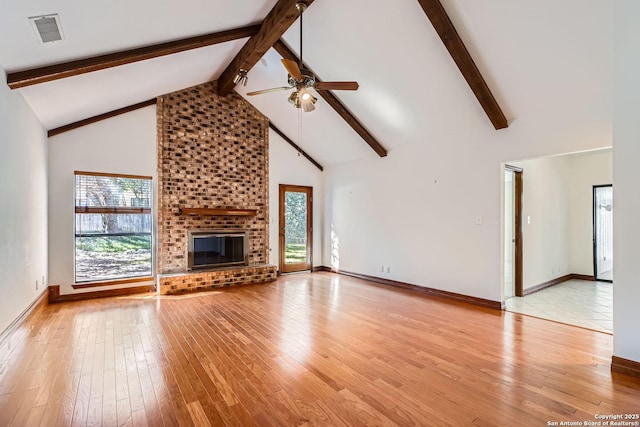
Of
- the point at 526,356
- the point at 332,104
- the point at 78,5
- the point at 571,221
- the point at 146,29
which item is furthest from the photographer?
the point at 571,221

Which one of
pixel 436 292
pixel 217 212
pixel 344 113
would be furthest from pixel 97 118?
pixel 436 292

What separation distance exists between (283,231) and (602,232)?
6.65 m

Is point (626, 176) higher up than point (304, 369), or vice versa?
point (626, 176)

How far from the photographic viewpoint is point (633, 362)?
256cm

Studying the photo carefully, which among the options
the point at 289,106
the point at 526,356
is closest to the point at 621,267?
the point at 526,356

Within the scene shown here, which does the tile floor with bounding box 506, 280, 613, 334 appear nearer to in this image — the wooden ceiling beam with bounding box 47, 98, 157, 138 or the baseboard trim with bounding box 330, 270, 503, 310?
the baseboard trim with bounding box 330, 270, 503, 310

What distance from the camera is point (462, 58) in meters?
3.68

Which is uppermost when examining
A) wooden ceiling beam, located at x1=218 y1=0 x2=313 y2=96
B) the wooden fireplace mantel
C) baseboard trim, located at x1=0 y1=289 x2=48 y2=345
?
wooden ceiling beam, located at x1=218 y1=0 x2=313 y2=96

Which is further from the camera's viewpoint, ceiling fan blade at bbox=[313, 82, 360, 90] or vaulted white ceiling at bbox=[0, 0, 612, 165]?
ceiling fan blade at bbox=[313, 82, 360, 90]

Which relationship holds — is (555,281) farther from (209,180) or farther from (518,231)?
(209,180)

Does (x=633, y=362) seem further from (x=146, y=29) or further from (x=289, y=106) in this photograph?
(x=289, y=106)

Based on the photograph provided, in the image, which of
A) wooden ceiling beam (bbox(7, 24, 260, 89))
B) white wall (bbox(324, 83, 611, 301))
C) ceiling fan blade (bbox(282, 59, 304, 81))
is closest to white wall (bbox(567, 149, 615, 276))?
white wall (bbox(324, 83, 611, 301))

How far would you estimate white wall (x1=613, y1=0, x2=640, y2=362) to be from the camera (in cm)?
253

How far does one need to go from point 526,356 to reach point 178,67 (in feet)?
18.6
